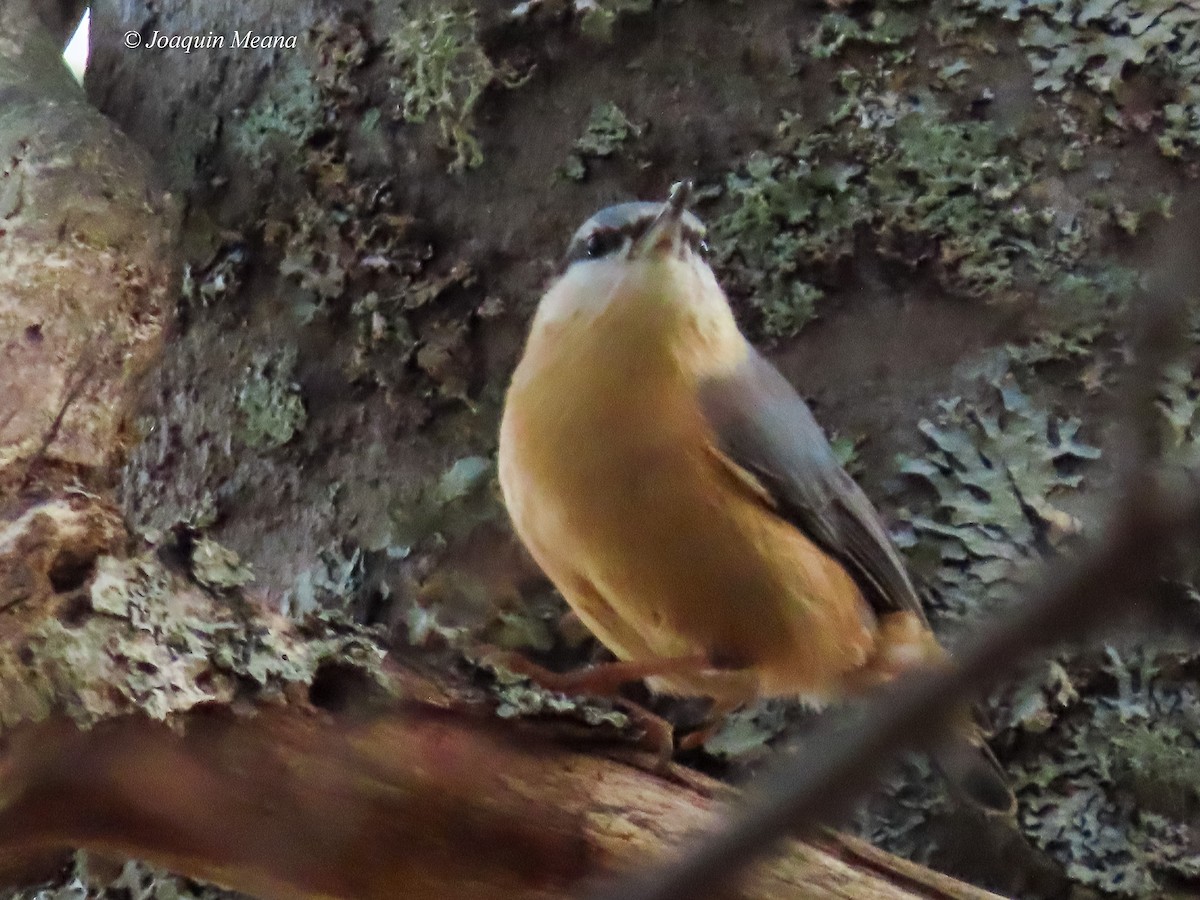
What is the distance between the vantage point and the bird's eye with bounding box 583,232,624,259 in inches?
60.1

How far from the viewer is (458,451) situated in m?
1.83

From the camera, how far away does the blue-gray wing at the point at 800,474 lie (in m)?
1.44

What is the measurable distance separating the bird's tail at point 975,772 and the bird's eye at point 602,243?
2.43ft

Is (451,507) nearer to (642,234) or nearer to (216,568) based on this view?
(642,234)

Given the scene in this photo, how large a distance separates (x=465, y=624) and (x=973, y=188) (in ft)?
3.31

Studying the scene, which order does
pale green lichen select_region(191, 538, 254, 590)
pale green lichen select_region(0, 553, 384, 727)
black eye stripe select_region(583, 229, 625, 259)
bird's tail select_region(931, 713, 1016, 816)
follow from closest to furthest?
pale green lichen select_region(0, 553, 384, 727), pale green lichen select_region(191, 538, 254, 590), bird's tail select_region(931, 713, 1016, 816), black eye stripe select_region(583, 229, 625, 259)

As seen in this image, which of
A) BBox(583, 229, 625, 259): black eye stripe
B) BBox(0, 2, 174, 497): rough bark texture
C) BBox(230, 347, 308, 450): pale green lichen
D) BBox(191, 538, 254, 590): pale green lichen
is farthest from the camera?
BBox(230, 347, 308, 450): pale green lichen

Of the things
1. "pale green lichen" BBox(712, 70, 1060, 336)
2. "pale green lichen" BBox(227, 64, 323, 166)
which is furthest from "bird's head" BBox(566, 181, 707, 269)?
"pale green lichen" BBox(227, 64, 323, 166)

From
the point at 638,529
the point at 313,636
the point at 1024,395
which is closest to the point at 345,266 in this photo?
the point at 638,529

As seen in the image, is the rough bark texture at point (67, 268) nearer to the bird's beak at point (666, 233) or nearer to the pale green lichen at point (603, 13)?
the bird's beak at point (666, 233)

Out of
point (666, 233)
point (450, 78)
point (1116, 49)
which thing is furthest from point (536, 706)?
point (1116, 49)

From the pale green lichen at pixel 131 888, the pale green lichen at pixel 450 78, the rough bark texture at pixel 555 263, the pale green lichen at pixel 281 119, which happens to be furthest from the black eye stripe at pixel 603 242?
the pale green lichen at pixel 131 888

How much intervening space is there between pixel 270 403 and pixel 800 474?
914mm

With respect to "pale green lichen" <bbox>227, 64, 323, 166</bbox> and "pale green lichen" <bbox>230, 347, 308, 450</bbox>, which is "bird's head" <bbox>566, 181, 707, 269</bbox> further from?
"pale green lichen" <bbox>227, 64, 323, 166</bbox>
